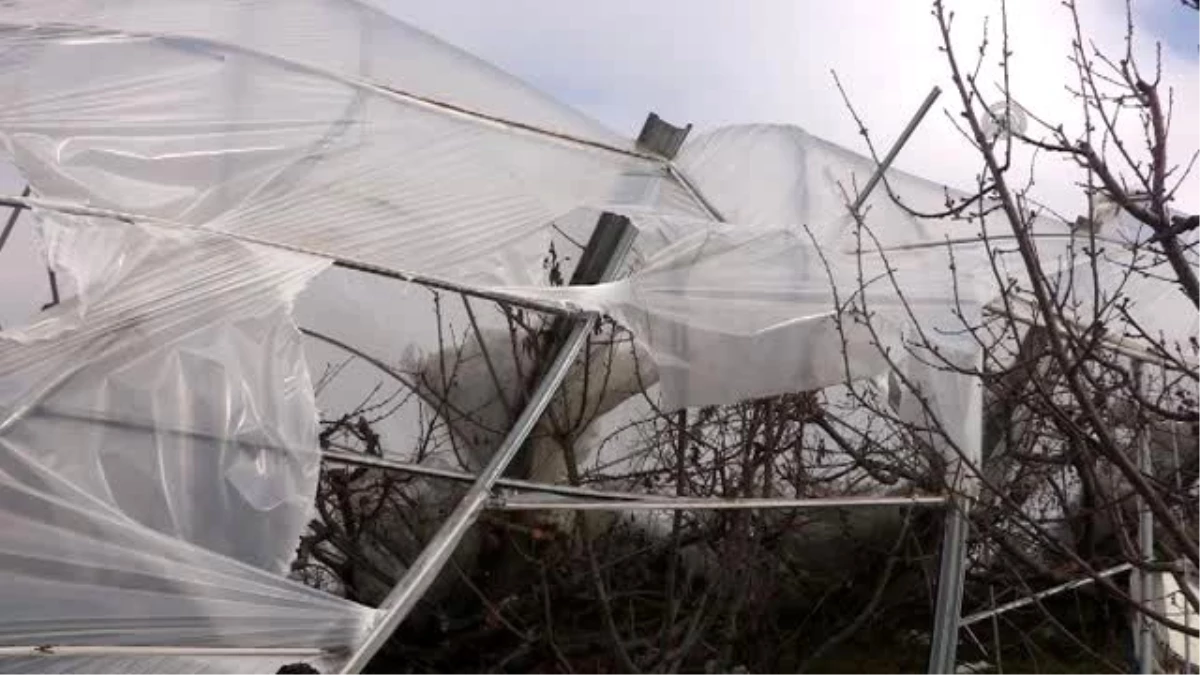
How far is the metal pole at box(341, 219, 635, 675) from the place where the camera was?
385 centimetres

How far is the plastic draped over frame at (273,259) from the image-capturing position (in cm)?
359

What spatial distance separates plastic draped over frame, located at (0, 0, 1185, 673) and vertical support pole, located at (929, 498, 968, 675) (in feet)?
1.33

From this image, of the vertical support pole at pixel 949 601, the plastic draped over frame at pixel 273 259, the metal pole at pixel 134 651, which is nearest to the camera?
the metal pole at pixel 134 651

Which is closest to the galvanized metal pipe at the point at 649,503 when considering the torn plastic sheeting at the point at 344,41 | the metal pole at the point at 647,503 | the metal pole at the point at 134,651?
the metal pole at the point at 647,503

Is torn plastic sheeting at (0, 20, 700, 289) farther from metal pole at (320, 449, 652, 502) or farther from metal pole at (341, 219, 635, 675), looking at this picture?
metal pole at (320, 449, 652, 502)

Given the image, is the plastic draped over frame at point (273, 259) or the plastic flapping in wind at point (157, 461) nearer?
the plastic flapping in wind at point (157, 461)

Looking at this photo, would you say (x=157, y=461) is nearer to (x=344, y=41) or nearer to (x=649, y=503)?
(x=649, y=503)

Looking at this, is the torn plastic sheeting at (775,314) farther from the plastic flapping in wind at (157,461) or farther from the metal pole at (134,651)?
the metal pole at (134,651)

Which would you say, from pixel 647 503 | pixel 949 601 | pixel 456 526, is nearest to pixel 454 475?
pixel 456 526

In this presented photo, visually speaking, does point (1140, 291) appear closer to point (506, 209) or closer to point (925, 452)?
point (925, 452)

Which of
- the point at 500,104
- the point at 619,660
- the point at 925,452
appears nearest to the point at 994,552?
the point at 925,452

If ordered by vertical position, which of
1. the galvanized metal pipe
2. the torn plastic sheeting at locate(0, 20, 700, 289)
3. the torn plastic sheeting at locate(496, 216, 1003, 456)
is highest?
the torn plastic sheeting at locate(0, 20, 700, 289)

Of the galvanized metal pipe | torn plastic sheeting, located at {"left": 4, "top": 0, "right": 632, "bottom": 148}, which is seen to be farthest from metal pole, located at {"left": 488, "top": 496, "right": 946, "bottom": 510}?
torn plastic sheeting, located at {"left": 4, "top": 0, "right": 632, "bottom": 148}

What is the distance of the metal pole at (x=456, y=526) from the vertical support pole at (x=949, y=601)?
1722mm
